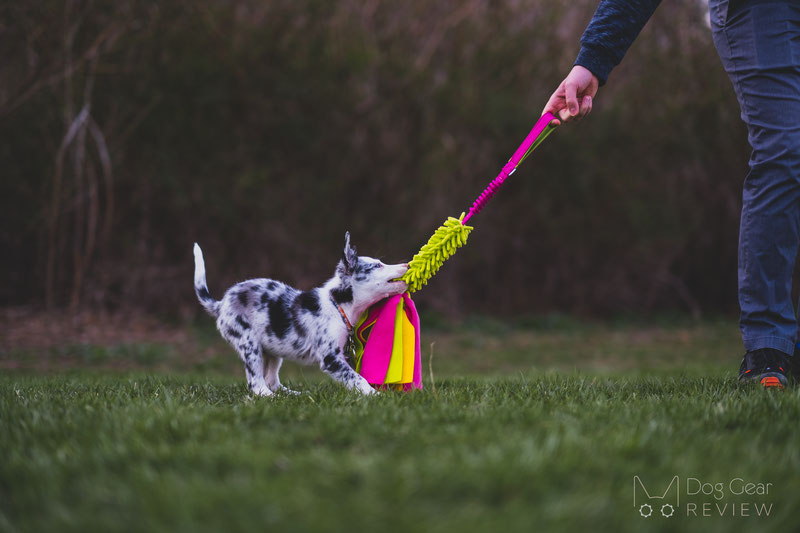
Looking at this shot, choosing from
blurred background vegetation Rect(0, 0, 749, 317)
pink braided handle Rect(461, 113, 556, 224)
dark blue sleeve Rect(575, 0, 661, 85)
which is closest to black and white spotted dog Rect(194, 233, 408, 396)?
pink braided handle Rect(461, 113, 556, 224)

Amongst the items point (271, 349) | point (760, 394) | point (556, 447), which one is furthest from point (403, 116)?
point (556, 447)

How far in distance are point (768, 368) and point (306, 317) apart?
229 cm

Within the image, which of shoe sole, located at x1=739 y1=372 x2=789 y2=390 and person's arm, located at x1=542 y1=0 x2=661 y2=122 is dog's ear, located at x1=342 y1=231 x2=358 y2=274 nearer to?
person's arm, located at x1=542 y1=0 x2=661 y2=122

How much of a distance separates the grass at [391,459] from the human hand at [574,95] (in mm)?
1445

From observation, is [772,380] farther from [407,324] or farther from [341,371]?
[341,371]

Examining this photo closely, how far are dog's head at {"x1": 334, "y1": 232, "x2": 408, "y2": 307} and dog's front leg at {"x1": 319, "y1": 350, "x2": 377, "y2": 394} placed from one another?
0.33 metres

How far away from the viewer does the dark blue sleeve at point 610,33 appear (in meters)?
3.49

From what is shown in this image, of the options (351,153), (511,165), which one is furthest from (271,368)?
(351,153)

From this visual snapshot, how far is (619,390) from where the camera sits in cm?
327

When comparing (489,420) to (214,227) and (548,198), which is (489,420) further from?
(548,198)

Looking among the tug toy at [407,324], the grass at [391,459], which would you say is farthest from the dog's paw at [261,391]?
the tug toy at [407,324]

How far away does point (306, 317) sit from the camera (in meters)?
3.55

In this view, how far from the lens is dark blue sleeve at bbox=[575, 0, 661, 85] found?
3490 mm

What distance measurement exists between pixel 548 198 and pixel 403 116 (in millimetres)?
2493
